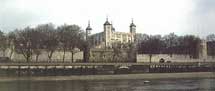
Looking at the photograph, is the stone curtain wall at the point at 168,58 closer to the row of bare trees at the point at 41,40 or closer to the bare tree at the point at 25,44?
the row of bare trees at the point at 41,40

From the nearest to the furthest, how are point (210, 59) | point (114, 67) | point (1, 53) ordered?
point (114, 67) < point (1, 53) < point (210, 59)

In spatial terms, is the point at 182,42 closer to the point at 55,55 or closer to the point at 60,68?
the point at 55,55

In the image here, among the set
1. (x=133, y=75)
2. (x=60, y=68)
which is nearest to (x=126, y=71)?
(x=133, y=75)

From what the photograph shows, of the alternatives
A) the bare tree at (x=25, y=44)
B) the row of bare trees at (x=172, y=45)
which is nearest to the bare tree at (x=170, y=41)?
the row of bare trees at (x=172, y=45)

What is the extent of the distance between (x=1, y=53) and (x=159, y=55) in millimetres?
51799

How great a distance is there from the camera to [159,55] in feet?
500

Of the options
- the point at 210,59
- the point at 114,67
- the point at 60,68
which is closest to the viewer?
the point at 60,68

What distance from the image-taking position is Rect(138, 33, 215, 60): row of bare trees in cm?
15443

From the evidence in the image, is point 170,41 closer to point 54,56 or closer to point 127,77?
point 54,56

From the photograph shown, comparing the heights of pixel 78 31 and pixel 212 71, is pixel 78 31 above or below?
above

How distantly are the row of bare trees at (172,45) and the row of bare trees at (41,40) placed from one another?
3094 cm

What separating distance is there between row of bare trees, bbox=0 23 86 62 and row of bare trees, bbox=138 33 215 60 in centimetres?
3094

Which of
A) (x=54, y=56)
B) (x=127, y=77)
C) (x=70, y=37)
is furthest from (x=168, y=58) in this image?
(x=127, y=77)

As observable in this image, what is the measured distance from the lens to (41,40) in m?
126
